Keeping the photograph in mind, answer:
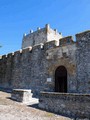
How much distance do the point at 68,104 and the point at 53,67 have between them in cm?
460

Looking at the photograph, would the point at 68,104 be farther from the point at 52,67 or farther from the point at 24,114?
the point at 52,67

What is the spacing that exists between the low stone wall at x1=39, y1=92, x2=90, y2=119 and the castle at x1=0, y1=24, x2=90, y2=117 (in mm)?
2407

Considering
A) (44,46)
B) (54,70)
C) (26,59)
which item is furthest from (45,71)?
(26,59)

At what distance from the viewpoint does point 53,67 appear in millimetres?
10477

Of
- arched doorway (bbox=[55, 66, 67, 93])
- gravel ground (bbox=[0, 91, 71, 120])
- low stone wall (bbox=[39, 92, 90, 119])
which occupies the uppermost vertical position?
arched doorway (bbox=[55, 66, 67, 93])

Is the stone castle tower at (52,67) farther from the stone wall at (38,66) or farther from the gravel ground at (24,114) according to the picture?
the gravel ground at (24,114)

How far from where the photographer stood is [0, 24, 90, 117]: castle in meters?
8.79

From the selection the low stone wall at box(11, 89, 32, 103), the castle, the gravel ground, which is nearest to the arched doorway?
the castle

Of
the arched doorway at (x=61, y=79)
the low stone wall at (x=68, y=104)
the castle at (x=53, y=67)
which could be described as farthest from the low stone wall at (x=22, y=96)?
the arched doorway at (x=61, y=79)

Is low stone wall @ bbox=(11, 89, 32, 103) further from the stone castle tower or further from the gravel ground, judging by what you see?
the stone castle tower

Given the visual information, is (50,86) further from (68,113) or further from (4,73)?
(4,73)

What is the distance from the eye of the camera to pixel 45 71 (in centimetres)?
1096

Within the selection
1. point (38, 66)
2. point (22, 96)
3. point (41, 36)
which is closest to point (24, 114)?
point (22, 96)

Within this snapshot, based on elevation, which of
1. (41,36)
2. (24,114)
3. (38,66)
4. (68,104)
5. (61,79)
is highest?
(41,36)
